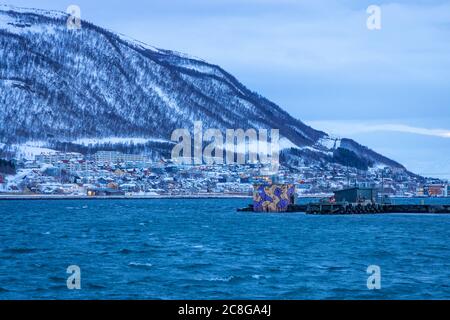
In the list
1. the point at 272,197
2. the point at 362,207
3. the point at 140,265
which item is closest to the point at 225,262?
the point at 140,265

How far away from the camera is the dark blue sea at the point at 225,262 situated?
43.8 meters

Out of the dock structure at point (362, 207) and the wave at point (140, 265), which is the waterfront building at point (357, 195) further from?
the wave at point (140, 265)

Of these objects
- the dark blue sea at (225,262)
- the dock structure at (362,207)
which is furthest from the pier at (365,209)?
the dark blue sea at (225,262)

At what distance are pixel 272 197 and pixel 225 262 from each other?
8972 cm

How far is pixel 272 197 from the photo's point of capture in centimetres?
14762

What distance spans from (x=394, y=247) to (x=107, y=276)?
90.8 ft

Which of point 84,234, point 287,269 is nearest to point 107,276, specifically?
point 287,269

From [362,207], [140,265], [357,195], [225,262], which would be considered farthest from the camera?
[357,195]

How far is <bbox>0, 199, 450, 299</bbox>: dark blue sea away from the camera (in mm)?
43781

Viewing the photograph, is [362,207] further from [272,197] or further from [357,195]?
[272,197]

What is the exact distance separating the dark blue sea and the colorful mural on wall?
5080 centimetres

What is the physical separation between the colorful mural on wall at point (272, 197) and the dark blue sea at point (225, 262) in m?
50.8

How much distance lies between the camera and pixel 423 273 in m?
51.7
